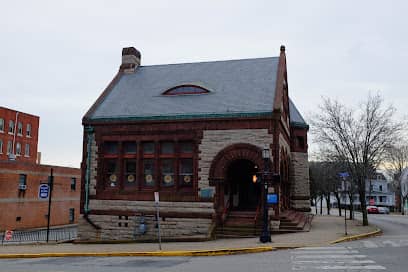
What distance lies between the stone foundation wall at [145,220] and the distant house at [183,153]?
55 millimetres

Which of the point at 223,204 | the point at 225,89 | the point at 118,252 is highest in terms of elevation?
the point at 225,89

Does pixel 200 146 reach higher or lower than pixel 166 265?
higher

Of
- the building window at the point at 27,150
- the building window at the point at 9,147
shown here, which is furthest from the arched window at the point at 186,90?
the building window at the point at 27,150

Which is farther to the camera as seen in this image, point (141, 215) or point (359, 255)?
point (141, 215)

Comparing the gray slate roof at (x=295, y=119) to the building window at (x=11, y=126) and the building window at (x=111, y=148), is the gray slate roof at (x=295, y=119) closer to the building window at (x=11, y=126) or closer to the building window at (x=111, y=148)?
the building window at (x=111, y=148)

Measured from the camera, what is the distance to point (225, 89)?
25203mm

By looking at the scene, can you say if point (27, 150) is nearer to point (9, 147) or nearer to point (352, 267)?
point (9, 147)

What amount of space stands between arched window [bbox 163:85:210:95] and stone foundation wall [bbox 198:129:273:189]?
3.85m

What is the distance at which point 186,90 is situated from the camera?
26078 millimetres

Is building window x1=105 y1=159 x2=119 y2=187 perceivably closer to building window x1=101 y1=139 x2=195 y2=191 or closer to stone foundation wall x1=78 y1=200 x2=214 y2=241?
building window x1=101 y1=139 x2=195 y2=191

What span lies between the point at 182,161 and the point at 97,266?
10.9 metres

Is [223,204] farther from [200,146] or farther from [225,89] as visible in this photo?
[225,89]

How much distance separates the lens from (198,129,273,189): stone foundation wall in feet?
71.6

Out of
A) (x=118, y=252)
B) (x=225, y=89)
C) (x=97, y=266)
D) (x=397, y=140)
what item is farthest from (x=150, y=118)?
(x=397, y=140)
